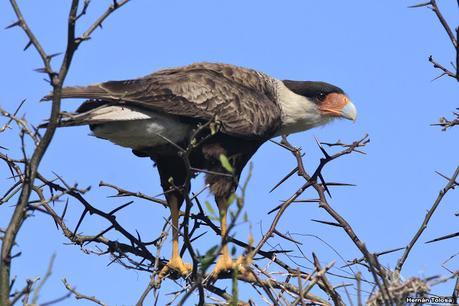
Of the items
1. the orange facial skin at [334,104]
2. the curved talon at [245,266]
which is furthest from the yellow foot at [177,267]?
the orange facial skin at [334,104]

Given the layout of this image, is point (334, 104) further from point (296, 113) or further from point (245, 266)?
point (245, 266)

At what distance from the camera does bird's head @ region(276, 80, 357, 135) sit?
293 inches

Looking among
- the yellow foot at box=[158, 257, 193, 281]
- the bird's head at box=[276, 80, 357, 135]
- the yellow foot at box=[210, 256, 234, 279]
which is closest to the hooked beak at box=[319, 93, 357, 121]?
the bird's head at box=[276, 80, 357, 135]

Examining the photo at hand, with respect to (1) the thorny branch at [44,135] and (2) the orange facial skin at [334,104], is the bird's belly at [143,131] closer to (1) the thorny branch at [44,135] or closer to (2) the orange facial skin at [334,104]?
(2) the orange facial skin at [334,104]

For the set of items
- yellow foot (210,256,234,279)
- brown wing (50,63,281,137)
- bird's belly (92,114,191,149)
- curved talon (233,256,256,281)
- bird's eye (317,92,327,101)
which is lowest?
curved talon (233,256,256,281)

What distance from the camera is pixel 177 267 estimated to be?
6.22 metres

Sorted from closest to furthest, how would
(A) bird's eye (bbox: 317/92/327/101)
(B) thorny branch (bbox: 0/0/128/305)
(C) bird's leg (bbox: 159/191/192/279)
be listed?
(B) thorny branch (bbox: 0/0/128/305) < (C) bird's leg (bbox: 159/191/192/279) < (A) bird's eye (bbox: 317/92/327/101)

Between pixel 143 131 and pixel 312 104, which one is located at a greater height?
pixel 312 104

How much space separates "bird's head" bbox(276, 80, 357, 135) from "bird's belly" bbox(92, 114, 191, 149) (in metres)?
1.46

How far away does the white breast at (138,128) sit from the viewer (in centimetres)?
594

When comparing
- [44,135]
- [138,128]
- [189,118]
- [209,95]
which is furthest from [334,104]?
[44,135]

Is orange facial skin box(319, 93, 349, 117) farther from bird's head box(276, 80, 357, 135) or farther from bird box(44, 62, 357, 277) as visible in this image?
bird box(44, 62, 357, 277)

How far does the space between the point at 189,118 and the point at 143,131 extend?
37cm

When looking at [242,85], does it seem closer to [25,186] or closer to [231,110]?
[231,110]
